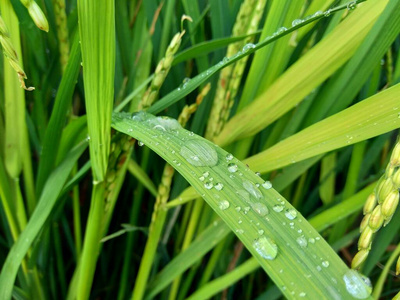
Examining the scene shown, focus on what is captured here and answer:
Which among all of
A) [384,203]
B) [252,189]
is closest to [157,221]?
[252,189]

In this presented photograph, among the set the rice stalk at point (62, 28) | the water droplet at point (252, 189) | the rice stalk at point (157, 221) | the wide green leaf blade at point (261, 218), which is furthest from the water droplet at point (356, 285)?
the rice stalk at point (62, 28)

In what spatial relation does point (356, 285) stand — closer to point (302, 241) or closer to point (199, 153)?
point (302, 241)

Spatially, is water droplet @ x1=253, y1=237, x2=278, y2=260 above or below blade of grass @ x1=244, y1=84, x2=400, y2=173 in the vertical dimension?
above

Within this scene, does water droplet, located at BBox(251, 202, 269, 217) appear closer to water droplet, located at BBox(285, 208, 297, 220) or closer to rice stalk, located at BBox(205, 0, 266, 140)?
water droplet, located at BBox(285, 208, 297, 220)

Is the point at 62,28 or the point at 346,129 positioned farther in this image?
the point at 62,28

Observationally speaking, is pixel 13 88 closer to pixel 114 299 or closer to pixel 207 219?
pixel 207 219

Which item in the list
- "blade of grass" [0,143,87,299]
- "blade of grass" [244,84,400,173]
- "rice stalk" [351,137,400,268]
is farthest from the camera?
"blade of grass" [0,143,87,299]

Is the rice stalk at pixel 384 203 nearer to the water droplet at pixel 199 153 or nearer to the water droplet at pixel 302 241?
the water droplet at pixel 302 241

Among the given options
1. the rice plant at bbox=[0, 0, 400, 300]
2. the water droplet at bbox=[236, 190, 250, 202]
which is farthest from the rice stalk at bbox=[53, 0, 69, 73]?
the water droplet at bbox=[236, 190, 250, 202]
